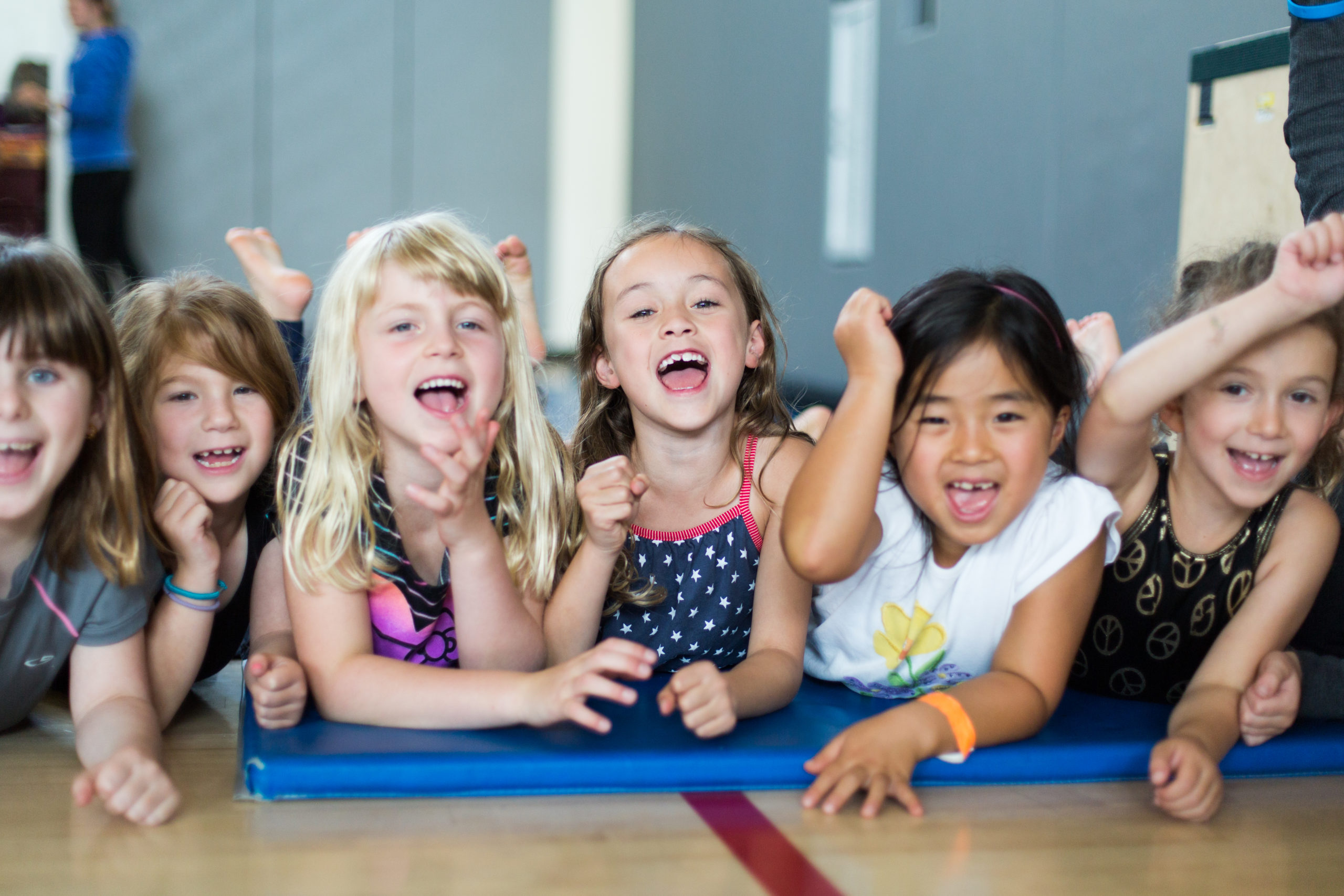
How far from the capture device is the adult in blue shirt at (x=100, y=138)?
5.33 metres

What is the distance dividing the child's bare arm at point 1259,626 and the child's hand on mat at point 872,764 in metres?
0.26

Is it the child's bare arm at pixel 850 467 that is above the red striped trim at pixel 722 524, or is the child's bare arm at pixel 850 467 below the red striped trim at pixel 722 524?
above

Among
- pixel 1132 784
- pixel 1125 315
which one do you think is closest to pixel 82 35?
pixel 1125 315

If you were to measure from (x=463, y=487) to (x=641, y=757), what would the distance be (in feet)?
1.16

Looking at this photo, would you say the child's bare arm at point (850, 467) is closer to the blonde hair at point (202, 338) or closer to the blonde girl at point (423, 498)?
the blonde girl at point (423, 498)

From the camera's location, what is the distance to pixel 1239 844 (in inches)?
46.4

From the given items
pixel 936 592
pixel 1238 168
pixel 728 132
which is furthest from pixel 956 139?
pixel 936 592

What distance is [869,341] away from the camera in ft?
4.47

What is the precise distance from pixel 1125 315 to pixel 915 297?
7.80 feet

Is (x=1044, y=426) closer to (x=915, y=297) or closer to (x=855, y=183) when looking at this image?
(x=915, y=297)

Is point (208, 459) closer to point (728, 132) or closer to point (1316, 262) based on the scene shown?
point (1316, 262)

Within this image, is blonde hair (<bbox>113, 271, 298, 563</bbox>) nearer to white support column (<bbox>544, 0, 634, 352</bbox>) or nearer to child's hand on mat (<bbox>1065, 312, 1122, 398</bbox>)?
child's hand on mat (<bbox>1065, 312, 1122, 398</bbox>)

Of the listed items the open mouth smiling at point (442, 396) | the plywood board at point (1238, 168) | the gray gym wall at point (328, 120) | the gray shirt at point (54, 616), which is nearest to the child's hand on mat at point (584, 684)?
the open mouth smiling at point (442, 396)

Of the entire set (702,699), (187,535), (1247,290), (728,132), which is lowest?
(702,699)
